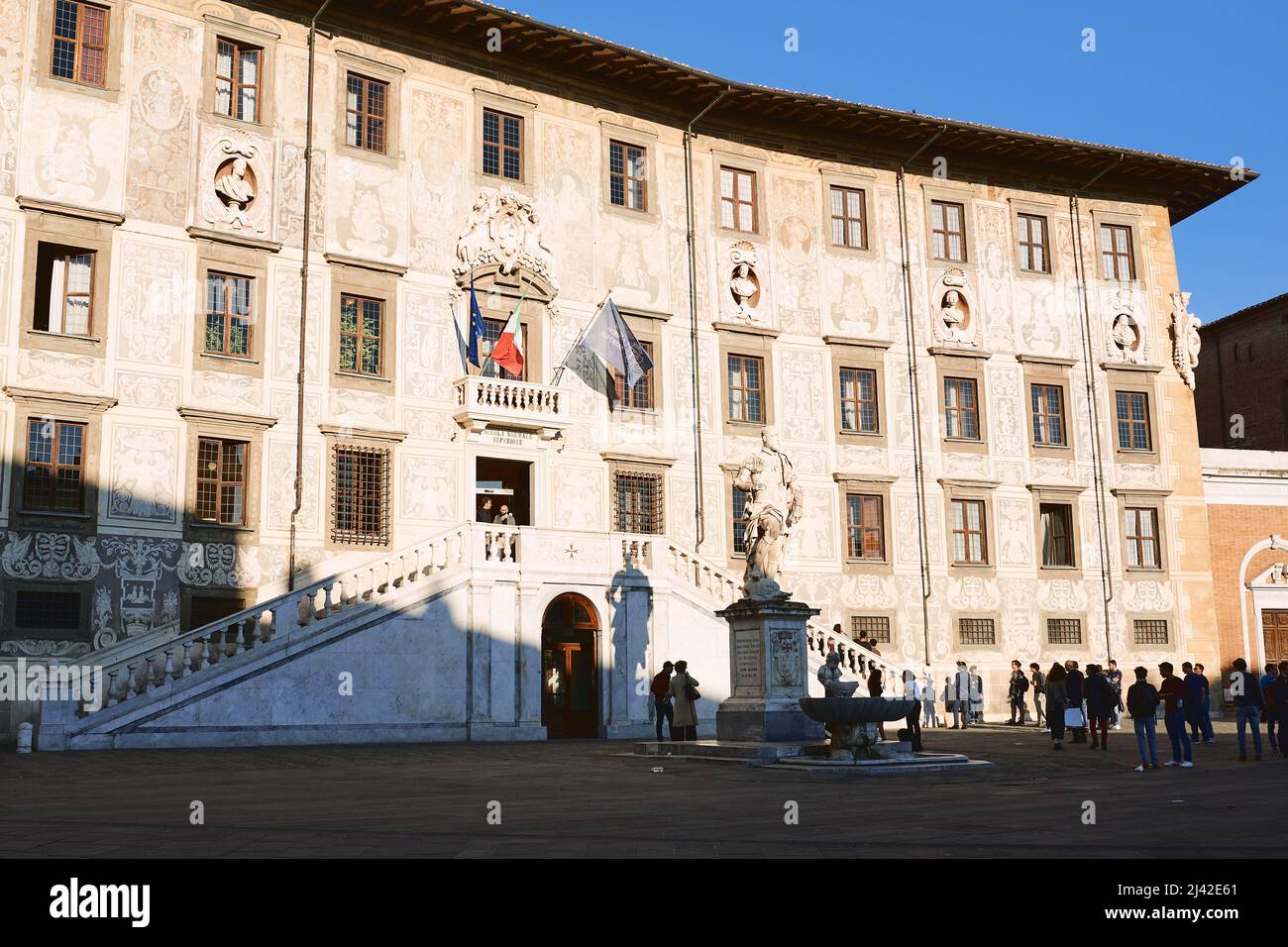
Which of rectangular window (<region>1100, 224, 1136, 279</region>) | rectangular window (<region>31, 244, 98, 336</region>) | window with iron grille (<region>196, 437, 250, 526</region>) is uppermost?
rectangular window (<region>1100, 224, 1136, 279</region>)

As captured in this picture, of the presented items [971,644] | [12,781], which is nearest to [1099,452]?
[971,644]

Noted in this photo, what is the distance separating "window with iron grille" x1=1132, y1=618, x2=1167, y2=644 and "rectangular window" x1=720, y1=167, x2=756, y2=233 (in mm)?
14924

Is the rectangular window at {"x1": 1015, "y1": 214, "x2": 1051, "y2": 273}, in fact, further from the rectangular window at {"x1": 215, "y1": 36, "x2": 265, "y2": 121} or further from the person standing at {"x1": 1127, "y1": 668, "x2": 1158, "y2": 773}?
the rectangular window at {"x1": 215, "y1": 36, "x2": 265, "y2": 121}

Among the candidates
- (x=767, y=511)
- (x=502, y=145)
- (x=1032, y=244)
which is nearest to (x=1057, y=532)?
(x=1032, y=244)

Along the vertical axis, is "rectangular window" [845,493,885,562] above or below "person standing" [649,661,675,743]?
above

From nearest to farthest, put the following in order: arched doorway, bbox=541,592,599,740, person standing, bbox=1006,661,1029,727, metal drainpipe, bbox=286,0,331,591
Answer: metal drainpipe, bbox=286,0,331,591
arched doorway, bbox=541,592,599,740
person standing, bbox=1006,661,1029,727

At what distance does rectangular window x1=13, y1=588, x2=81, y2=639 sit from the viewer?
75.9 feet

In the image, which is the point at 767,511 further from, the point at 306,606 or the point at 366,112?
the point at 366,112

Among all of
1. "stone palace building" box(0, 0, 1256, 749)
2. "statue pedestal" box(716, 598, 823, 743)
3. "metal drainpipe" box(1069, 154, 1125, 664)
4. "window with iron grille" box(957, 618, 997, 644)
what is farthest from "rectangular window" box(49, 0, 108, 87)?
"metal drainpipe" box(1069, 154, 1125, 664)

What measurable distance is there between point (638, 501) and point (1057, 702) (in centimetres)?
1077

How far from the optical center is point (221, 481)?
25484 millimetres
